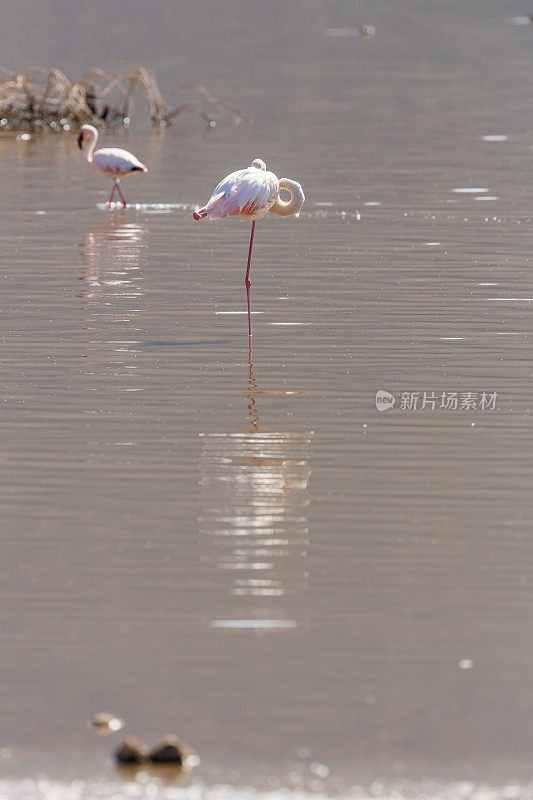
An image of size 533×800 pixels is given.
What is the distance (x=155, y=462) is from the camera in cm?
763

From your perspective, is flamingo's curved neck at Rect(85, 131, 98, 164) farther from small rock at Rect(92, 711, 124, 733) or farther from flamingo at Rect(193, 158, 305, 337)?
small rock at Rect(92, 711, 124, 733)

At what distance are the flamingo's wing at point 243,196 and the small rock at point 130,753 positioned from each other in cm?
710

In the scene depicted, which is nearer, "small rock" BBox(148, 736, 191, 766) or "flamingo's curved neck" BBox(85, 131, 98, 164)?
"small rock" BBox(148, 736, 191, 766)

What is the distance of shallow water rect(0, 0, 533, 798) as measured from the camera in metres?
4.70

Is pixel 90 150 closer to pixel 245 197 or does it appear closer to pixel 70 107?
pixel 70 107

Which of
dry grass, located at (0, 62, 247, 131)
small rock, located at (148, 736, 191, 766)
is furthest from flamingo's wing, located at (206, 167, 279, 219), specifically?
dry grass, located at (0, 62, 247, 131)

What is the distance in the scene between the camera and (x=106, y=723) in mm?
4723

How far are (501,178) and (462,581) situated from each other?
45.6 feet

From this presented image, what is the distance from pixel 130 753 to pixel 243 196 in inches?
286

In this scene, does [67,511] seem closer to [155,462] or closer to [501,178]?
[155,462]

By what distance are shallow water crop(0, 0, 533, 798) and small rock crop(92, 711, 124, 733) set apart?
54 mm

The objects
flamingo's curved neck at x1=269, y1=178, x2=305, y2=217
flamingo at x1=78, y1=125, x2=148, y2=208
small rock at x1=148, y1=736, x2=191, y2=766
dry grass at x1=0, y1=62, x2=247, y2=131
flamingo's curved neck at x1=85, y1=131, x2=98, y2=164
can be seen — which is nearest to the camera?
small rock at x1=148, y1=736, x2=191, y2=766

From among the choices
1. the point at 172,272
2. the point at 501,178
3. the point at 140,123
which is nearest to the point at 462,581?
the point at 172,272

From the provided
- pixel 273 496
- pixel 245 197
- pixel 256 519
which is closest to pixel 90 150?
pixel 245 197
